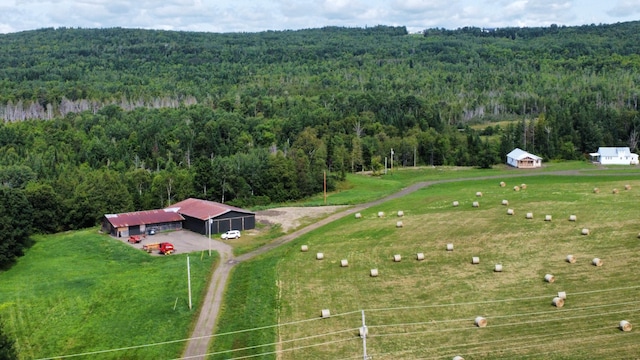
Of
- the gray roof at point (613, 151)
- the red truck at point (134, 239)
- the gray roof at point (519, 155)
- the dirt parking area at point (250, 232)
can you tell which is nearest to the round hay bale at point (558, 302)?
the dirt parking area at point (250, 232)

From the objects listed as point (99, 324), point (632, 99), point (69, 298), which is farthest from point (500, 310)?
point (632, 99)

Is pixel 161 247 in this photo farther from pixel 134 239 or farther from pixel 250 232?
pixel 250 232

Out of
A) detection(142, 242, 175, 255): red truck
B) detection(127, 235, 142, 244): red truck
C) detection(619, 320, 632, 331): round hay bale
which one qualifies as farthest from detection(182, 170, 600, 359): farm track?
detection(619, 320, 632, 331): round hay bale

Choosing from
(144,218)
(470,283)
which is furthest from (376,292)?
(144,218)

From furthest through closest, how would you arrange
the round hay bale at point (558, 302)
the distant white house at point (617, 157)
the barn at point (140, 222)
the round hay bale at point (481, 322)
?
1. the distant white house at point (617, 157)
2. the barn at point (140, 222)
3. the round hay bale at point (558, 302)
4. the round hay bale at point (481, 322)

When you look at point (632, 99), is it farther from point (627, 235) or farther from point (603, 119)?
point (627, 235)

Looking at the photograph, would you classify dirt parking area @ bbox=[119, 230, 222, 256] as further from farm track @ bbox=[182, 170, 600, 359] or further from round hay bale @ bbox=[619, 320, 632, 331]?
round hay bale @ bbox=[619, 320, 632, 331]

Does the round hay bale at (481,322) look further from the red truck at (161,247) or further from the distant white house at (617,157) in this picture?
the distant white house at (617,157)
